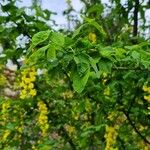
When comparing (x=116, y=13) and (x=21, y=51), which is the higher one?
(x=116, y=13)

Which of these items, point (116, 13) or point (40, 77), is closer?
point (116, 13)

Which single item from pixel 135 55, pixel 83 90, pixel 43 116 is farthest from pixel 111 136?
pixel 135 55

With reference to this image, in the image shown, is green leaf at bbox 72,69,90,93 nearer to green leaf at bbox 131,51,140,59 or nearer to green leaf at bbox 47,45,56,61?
green leaf at bbox 47,45,56,61

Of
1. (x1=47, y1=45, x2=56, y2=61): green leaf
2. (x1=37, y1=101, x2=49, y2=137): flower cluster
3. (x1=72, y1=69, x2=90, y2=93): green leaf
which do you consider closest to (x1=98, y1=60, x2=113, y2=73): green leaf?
(x1=72, y1=69, x2=90, y2=93): green leaf

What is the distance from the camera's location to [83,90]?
3.55 meters

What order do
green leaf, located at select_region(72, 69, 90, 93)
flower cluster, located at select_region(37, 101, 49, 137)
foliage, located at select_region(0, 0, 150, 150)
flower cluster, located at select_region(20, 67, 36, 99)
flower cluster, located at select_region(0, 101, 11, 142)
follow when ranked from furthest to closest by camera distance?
1. flower cluster, located at select_region(0, 101, 11, 142)
2. flower cluster, located at select_region(37, 101, 49, 137)
3. flower cluster, located at select_region(20, 67, 36, 99)
4. foliage, located at select_region(0, 0, 150, 150)
5. green leaf, located at select_region(72, 69, 90, 93)

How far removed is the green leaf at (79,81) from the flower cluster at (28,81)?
300 centimetres

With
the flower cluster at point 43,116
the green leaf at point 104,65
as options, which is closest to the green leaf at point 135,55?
the green leaf at point 104,65

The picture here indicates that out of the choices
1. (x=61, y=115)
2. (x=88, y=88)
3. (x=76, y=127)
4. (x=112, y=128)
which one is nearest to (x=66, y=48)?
(x=88, y=88)

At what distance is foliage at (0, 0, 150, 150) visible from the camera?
2.26m

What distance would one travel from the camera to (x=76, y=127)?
6.06 m

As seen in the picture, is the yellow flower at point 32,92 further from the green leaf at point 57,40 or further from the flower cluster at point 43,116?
the green leaf at point 57,40

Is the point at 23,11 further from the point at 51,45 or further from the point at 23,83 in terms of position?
the point at 51,45

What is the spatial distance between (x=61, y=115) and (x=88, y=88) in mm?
1776
